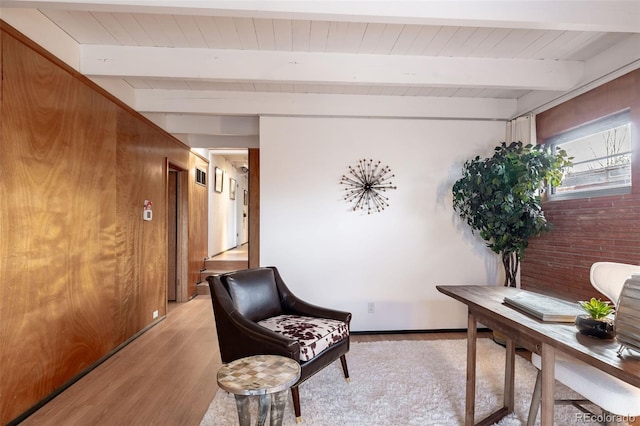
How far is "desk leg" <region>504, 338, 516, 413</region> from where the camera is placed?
6.91 ft

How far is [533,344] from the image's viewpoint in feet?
5.00

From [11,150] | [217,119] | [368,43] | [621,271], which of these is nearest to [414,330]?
[621,271]

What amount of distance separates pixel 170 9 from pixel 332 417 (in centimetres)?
263

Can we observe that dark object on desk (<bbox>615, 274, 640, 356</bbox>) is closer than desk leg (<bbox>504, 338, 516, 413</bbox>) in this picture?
Yes

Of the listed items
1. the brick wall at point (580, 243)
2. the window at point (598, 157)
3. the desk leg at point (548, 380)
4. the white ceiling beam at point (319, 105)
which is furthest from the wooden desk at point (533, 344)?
the white ceiling beam at point (319, 105)

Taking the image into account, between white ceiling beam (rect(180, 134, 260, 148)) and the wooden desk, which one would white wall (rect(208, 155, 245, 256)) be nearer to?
white ceiling beam (rect(180, 134, 260, 148))

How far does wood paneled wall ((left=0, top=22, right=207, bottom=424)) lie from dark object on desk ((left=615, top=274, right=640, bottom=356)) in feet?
9.97

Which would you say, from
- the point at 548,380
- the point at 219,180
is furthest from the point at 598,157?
the point at 219,180

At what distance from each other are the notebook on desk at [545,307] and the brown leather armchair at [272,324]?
1.21 metres

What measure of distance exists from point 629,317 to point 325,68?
8.11 ft

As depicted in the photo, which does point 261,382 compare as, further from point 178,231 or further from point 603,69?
point 178,231

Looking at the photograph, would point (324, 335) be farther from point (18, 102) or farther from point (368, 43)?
point (18, 102)

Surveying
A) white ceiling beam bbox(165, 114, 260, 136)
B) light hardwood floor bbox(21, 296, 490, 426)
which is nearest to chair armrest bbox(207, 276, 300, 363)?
light hardwood floor bbox(21, 296, 490, 426)

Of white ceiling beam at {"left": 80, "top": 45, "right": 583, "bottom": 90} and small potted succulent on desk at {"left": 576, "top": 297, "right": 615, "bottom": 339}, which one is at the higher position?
white ceiling beam at {"left": 80, "top": 45, "right": 583, "bottom": 90}
